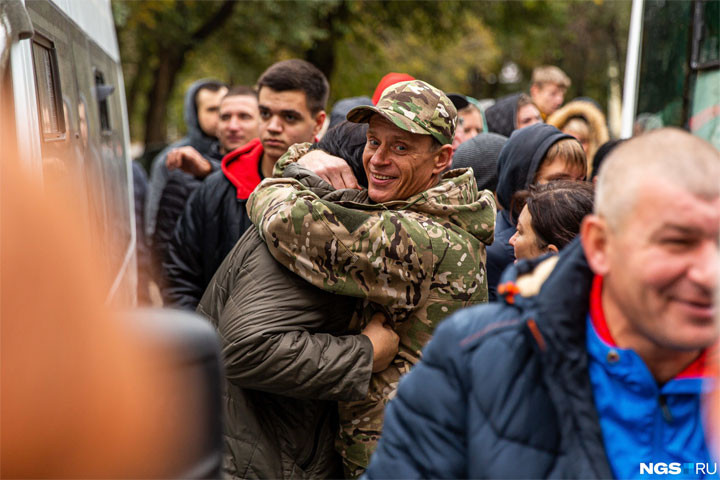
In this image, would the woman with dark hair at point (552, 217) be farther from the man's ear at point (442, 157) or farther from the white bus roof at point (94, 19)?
the white bus roof at point (94, 19)

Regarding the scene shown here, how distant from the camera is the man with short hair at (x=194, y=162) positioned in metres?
5.46

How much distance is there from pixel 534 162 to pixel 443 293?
1551 mm

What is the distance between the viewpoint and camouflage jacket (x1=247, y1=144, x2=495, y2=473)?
249cm

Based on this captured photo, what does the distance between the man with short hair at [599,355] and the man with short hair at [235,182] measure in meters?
2.60

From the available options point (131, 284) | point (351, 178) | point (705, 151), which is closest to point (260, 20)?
point (131, 284)

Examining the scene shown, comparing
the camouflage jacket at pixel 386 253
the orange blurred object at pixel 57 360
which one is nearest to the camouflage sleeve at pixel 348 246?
the camouflage jacket at pixel 386 253

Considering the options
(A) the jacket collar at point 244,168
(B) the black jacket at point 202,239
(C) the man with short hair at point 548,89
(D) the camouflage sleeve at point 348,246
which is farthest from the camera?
(C) the man with short hair at point 548,89

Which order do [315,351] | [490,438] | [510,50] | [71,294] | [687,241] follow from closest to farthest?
[71,294] → [687,241] → [490,438] → [315,351] → [510,50]

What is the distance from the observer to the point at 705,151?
1.58 meters

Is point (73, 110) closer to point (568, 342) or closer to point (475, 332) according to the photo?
point (475, 332)

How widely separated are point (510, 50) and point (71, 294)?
27.0m

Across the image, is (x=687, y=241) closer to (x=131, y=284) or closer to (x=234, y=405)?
(x=234, y=405)

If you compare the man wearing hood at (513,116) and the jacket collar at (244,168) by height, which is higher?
the man wearing hood at (513,116)

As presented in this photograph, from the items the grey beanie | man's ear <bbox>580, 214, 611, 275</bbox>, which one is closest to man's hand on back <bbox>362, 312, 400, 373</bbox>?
man's ear <bbox>580, 214, 611, 275</bbox>
